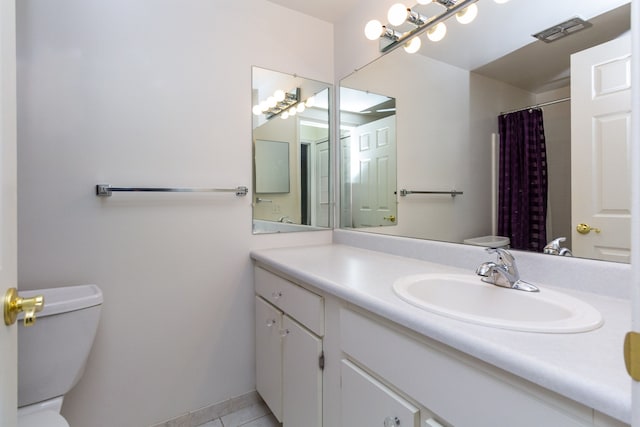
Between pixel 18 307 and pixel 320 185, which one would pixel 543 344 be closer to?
pixel 18 307

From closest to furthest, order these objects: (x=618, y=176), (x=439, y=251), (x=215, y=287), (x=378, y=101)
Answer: (x=618, y=176)
(x=439, y=251)
(x=215, y=287)
(x=378, y=101)

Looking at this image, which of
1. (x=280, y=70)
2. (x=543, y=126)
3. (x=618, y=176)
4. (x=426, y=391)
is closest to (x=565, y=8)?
(x=543, y=126)

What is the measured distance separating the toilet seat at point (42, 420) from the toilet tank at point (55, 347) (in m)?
0.08

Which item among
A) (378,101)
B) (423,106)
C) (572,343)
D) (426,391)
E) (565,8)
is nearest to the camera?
(572,343)

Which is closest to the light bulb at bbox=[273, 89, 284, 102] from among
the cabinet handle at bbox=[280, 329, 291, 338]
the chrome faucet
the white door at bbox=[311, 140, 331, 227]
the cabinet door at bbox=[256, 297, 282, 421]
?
the white door at bbox=[311, 140, 331, 227]

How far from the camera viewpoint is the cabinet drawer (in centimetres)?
112

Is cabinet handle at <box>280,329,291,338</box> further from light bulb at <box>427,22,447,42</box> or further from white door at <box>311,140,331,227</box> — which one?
light bulb at <box>427,22,447,42</box>

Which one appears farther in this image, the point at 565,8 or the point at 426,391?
the point at 565,8

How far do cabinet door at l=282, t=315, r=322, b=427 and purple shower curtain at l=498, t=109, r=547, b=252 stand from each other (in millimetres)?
825

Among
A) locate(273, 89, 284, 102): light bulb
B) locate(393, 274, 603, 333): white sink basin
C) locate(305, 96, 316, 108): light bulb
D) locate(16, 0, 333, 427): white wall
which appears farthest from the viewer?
locate(305, 96, 316, 108): light bulb

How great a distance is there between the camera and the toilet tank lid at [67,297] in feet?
3.42

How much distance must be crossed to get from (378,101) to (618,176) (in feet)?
3.80

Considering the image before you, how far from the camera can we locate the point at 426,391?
702 millimetres

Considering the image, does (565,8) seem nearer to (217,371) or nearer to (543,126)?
(543,126)
